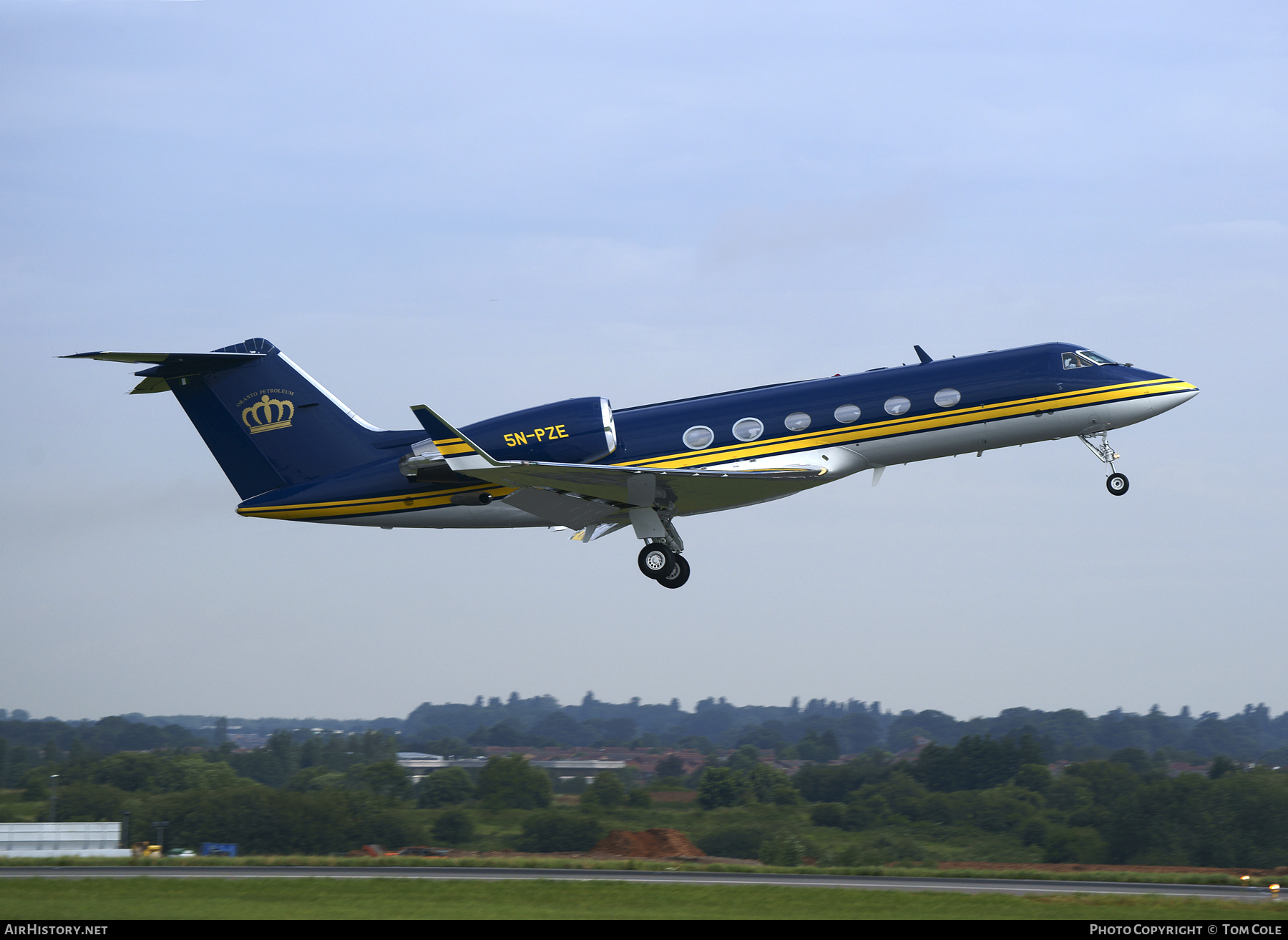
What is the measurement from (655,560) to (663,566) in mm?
211

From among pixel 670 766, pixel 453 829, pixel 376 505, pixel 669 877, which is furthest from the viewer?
pixel 670 766

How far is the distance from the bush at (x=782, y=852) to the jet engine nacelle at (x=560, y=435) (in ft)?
92.7

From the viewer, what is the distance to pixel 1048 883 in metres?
32.7

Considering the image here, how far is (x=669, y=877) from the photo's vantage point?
2992cm

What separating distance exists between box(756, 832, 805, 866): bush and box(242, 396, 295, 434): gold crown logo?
29.3 m

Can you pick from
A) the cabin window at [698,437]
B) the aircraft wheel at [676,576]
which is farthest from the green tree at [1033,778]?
the cabin window at [698,437]

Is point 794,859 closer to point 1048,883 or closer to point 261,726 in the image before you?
point 1048,883

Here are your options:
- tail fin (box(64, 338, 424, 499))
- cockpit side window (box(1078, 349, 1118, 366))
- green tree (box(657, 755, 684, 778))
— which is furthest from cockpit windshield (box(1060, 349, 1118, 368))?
green tree (box(657, 755, 684, 778))

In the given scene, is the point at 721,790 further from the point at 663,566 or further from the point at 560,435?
the point at 560,435

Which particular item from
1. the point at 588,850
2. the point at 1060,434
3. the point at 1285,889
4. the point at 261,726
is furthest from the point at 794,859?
the point at 261,726

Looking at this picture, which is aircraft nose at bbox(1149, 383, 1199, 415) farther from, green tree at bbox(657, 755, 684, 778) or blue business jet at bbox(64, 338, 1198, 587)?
green tree at bbox(657, 755, 684, 778)

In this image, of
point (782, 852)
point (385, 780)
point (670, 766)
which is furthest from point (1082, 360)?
point (670, 766)

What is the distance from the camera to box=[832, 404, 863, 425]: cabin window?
25.2 meters

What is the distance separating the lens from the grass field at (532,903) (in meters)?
19.3
